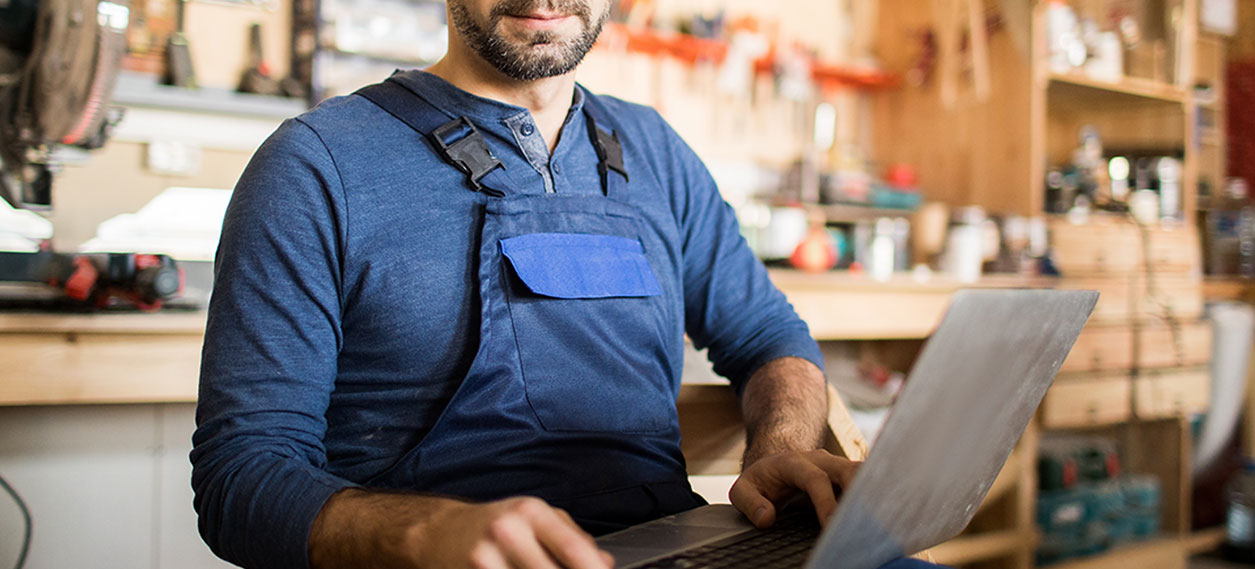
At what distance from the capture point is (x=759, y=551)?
0.69m

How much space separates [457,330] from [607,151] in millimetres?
291

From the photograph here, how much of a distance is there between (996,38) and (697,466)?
2.47m

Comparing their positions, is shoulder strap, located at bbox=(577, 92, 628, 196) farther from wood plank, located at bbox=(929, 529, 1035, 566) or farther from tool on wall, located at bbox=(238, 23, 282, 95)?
wood plank, located at bbox=(929, 529, 1035, 566)

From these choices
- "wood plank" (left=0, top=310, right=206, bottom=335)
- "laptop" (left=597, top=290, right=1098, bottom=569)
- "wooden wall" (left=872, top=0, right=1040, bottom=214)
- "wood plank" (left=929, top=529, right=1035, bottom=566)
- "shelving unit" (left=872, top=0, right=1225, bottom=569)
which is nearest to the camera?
"laptop" (left=597, top=290, right=1098, bottom=569)

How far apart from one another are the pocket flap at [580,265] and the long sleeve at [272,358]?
17cm

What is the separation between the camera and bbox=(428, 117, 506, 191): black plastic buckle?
90cm

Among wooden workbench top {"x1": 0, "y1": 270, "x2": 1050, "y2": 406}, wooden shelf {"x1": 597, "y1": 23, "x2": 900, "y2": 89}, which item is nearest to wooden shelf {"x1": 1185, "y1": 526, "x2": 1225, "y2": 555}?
wooden shelf {"x1": 597, "y1": 23, "x2": 900, "y2": 89}

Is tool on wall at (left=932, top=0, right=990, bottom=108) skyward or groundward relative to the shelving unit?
skyward

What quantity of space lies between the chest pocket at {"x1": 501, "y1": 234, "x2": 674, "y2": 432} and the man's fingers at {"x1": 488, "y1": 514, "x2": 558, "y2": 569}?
33cm

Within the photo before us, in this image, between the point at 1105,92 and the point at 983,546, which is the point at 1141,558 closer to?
the point at 983,546

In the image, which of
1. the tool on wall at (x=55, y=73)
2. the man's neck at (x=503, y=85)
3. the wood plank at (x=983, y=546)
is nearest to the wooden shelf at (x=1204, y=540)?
the wood plank at (x=983, y=546)

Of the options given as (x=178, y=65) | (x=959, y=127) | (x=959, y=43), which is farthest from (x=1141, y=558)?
(x=178, y=65)

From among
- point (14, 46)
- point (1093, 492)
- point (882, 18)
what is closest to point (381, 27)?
point (14, 46)

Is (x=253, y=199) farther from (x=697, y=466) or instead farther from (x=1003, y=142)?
(x=1003, y=142)
